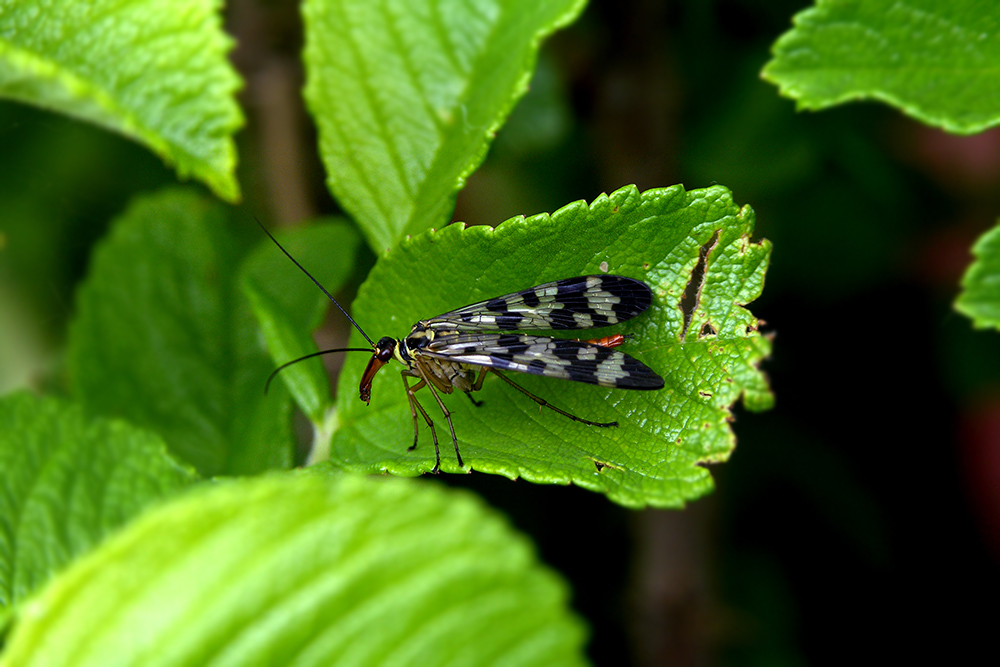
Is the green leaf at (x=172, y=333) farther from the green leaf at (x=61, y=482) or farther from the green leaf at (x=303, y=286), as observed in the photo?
the green leaf at (x=61, y=482)

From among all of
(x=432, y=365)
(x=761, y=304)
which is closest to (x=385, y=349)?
(x=432, y=365)

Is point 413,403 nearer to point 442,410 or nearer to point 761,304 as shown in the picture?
point 442,410

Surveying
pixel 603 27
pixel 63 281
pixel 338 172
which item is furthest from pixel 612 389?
pixel 63 281

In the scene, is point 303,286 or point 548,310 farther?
point 548,310

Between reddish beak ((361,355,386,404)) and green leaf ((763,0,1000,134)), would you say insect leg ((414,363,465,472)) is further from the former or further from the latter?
green leaf ((763,0,1000,134))

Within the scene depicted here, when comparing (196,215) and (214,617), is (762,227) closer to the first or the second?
(196,215)

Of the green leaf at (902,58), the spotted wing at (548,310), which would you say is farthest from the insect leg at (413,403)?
the green leaf at (902,58)
